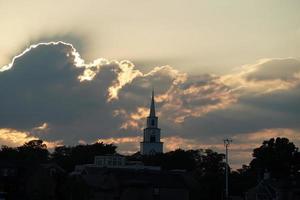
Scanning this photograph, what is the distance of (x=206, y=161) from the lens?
175000 mm

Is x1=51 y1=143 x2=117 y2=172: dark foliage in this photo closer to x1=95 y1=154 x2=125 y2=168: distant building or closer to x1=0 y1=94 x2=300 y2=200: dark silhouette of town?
x1=95 y1=154 x2=125 y2=168: distant building

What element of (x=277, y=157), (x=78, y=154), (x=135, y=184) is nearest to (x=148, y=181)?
(x=135, y=184)

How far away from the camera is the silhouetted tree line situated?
402 ft

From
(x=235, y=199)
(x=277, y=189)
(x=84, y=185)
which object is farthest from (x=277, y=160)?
(x=84, y=185)

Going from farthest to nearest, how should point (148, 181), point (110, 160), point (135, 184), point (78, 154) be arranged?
1. point (78, 154)
2. point (110, 160)
3. point (148, 181)
4. point (135, 184)

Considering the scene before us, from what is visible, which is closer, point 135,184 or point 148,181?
point 135,184

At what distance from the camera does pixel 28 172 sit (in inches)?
4306

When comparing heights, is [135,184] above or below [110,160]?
below

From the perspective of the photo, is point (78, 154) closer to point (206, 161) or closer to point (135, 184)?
point (206, 161)

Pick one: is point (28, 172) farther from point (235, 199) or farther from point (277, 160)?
point (277, 160)

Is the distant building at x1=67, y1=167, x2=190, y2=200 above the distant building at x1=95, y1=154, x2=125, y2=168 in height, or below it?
below

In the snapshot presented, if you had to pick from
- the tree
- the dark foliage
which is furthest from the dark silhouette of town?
the dark foliage

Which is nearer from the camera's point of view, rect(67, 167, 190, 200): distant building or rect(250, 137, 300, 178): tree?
rect(67, 167, 190, 200): distant building

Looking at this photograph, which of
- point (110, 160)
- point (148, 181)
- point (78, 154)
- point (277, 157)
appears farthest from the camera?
point (78, 154)
